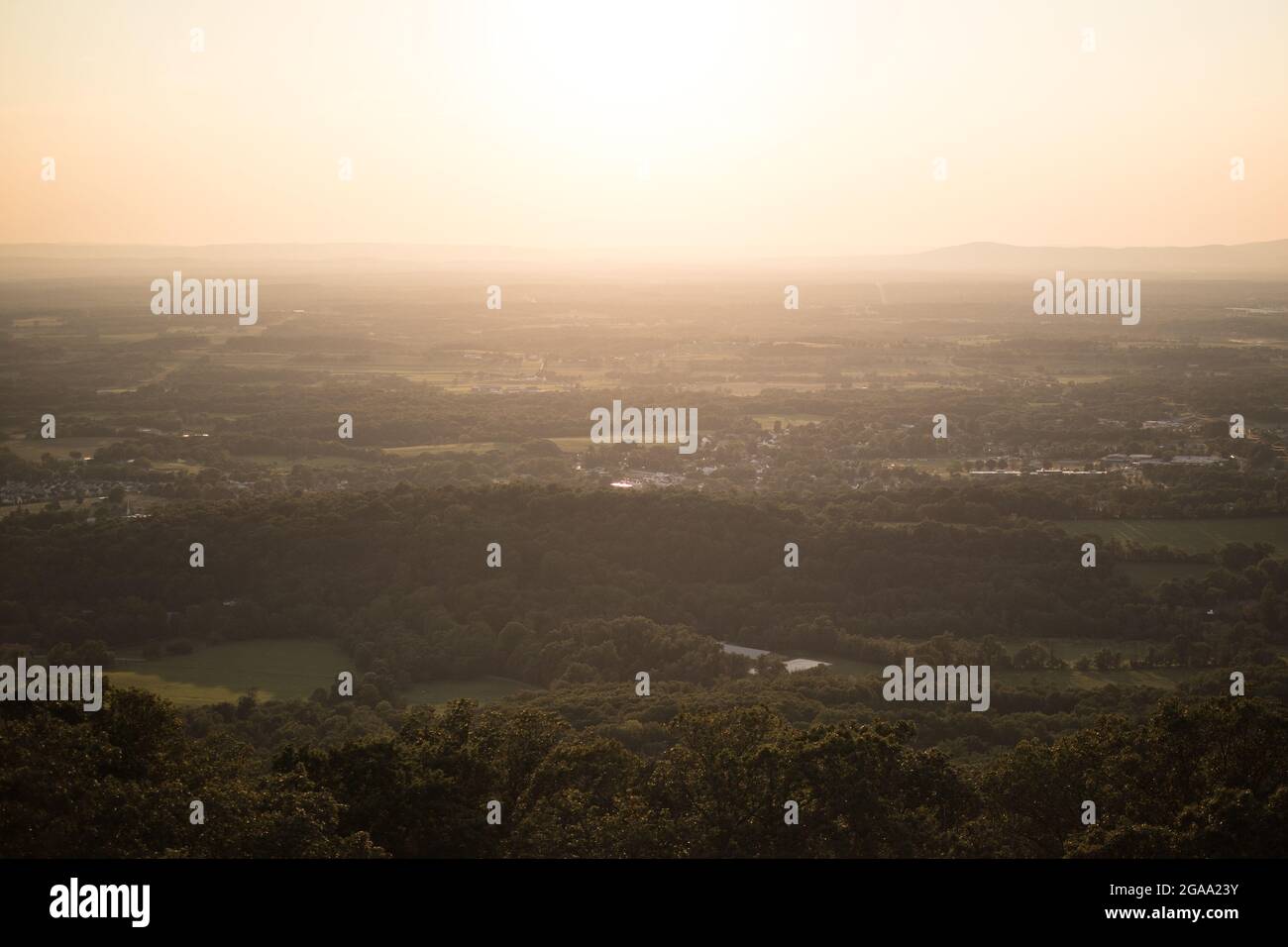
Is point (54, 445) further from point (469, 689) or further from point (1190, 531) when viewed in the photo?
point (1190, 531)

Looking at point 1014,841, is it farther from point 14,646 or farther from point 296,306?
point 296,306

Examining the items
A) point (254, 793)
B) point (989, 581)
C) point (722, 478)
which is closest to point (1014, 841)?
point (254, 793)

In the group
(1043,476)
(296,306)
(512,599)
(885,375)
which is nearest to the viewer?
(512,599)

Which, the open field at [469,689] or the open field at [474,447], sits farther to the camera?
the open field at [474,447]

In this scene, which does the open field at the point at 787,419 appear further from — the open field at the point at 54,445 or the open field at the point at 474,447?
the open field at the point at 54,445

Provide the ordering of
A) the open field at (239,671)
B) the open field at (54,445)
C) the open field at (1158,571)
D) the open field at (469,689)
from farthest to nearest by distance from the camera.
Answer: the open field at (54,445), the open field at (1158,571), the open field at (469,689), the open field at (239,671)

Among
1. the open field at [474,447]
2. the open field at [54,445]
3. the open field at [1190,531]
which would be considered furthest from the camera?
the open field at [474,447]

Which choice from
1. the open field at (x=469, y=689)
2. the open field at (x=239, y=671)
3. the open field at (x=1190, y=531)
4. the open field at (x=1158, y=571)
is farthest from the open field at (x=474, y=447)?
the open field at (x=469, y=689)
